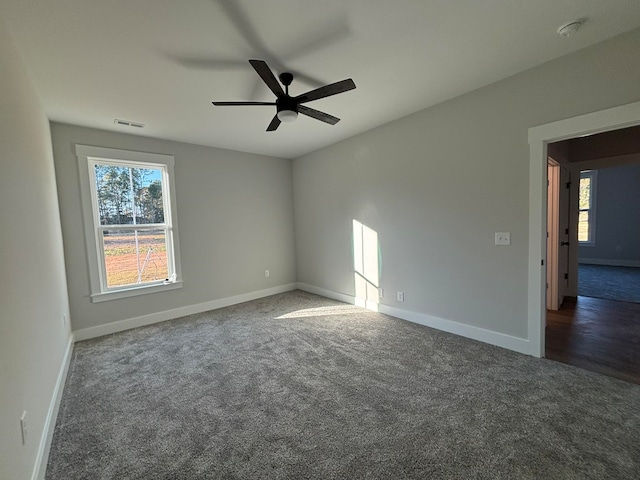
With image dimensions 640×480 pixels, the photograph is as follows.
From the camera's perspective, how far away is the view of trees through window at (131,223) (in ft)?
12.0

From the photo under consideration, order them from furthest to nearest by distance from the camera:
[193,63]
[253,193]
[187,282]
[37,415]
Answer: [253,193] < [187,282] < [193,63] < [37,415]

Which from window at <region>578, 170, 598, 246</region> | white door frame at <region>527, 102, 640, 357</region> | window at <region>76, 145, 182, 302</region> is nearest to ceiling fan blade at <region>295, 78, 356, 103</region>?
white door frame at <region>527, 102, 640, 357</region>

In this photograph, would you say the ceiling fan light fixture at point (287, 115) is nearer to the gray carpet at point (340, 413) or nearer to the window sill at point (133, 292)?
the gray carpet at point (340, 413)

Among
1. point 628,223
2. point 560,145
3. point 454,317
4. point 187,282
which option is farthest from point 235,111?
point 628,223

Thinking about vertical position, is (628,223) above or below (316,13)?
below

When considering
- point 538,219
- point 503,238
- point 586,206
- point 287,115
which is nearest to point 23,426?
point 287,115

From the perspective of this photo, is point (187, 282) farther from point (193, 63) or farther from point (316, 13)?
point (316, 13)

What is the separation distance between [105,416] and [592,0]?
4298 mm

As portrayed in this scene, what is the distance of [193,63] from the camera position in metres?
2.24

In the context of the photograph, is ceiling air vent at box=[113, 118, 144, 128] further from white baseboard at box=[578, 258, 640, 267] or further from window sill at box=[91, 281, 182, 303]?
white baseboard at box=[578, 258, 640, 267]

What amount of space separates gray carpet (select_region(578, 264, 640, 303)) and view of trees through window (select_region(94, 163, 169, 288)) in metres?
6.83

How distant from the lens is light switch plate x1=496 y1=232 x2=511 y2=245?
2.75 metres

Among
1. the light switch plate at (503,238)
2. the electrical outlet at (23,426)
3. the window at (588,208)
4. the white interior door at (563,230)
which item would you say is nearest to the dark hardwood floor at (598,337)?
the white interior door at (563,230)

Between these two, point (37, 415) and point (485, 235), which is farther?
point (485, 235)
